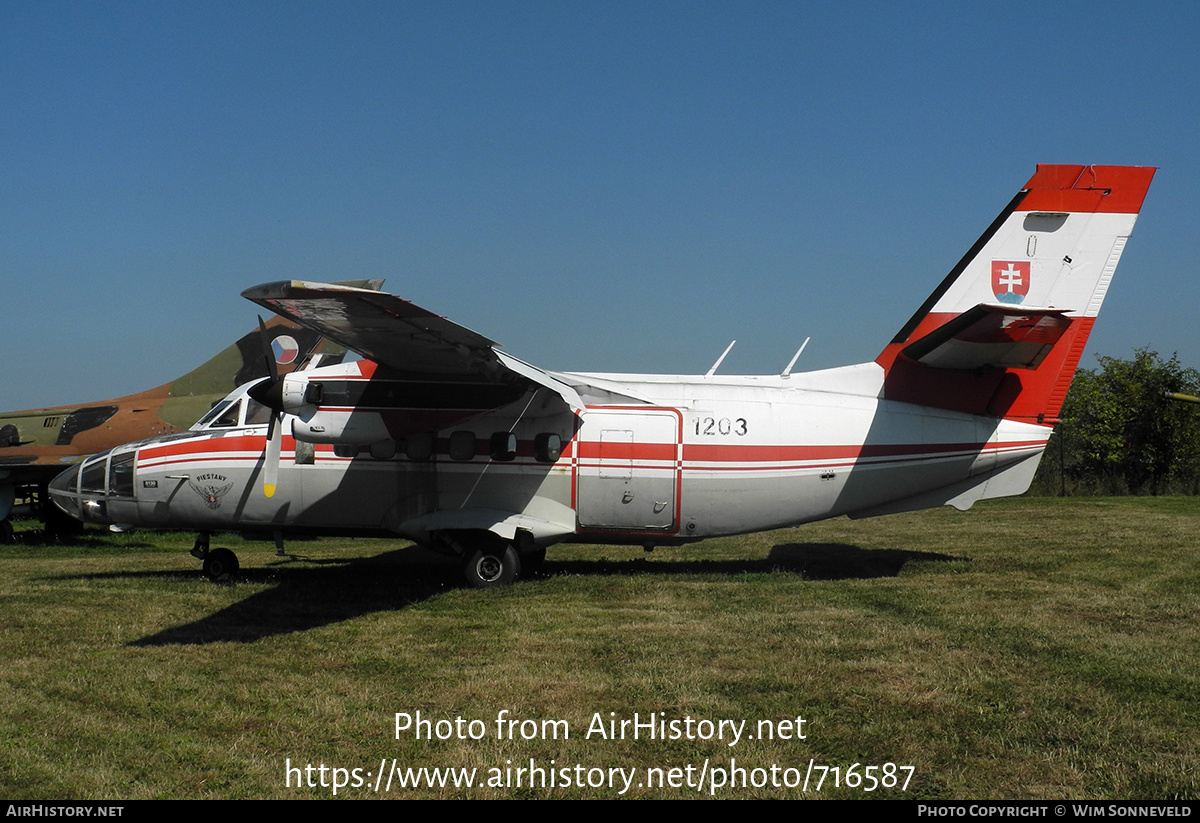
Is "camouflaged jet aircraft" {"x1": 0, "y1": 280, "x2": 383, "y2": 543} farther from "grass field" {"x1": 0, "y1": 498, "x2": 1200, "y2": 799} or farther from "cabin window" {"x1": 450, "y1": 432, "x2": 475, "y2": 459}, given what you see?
"cabin window" {"x1": 450, "y1": 432, "x2": 475, "y2": 459}

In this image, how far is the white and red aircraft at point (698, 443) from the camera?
12930mm

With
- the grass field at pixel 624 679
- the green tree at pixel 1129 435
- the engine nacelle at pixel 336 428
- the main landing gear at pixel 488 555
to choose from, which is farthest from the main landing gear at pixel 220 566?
the green tree at pixel 1129 435

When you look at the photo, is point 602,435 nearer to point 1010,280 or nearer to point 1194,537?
point 1010,280

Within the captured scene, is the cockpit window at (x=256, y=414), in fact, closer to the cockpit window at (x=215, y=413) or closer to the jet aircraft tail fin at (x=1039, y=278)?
the cockpit window at (x=215, y=413)

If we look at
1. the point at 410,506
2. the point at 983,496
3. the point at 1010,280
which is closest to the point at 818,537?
the point at 983,496

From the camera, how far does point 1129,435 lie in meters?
35.6

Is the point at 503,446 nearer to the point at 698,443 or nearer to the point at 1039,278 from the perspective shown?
the point at 698,443

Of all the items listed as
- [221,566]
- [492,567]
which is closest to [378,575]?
[221,566]

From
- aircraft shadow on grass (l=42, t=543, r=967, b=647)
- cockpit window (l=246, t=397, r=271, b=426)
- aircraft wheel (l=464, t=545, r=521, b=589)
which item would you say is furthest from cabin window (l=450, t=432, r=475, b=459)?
cockpit window (l=246, t=397, r=271, b=426)

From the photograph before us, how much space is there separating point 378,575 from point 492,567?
8.87ft

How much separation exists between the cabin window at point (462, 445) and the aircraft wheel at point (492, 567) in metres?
1.37

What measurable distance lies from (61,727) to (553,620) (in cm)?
509

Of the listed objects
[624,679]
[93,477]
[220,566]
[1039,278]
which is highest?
[1039,278]

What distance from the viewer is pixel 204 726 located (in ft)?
22.0
